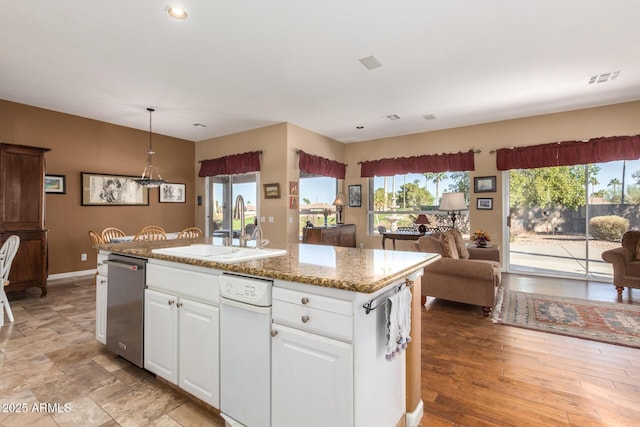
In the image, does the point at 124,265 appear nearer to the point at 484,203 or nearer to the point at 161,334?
the point at 161,334

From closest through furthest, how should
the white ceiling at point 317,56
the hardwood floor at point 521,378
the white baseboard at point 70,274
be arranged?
1. the hardwood floor at point 521,378
2. the white ceiling at point 317,56
3. the white baseboard at point 70,274

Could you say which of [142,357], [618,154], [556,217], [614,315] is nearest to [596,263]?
[556,217]

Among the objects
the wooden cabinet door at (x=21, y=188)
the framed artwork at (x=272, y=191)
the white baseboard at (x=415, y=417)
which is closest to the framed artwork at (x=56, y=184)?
the wooden cabinet door at (x=21, y=188)

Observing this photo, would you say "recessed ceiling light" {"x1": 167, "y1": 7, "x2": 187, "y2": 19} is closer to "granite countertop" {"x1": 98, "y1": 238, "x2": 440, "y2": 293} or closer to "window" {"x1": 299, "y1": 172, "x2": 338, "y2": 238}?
"granite countertop" {"x1": 98, "y1": 238, "x2": 440, "y2": 293}

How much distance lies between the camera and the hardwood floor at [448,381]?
1.77 metres

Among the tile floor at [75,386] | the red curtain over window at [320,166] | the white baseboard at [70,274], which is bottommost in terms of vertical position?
the tile floor at [75,386]

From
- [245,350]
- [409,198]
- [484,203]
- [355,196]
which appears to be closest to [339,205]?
[355,196]

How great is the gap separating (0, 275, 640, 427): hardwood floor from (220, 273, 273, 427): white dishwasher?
30 centimetres

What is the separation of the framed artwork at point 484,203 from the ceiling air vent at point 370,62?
3.71 meters

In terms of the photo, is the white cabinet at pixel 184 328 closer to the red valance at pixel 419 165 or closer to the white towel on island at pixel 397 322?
the white towel on island at pixel 397 322

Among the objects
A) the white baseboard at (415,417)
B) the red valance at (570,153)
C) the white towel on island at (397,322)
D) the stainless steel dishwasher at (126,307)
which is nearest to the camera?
the white towel on island at (397,322)

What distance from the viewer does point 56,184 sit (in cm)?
511

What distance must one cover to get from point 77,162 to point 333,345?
6071mm

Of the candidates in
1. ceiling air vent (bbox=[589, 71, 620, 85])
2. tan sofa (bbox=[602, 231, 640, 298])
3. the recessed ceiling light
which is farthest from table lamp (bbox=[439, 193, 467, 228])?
the recessed ceiling light
